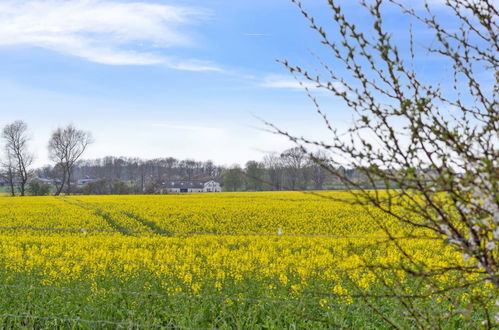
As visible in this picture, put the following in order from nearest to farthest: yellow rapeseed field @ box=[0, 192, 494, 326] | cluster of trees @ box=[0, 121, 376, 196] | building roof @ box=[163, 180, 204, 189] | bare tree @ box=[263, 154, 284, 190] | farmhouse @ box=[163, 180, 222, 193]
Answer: bare tree @ box=[263, 154, 284, 190], yellow rapeseed field @ box=[0, 192, 494, 326], cluster of trees @ box=[0, 121, 376, 196], building roof @ box=[163, 180, 204, 189], farmhouse @ box=[163, 180, 222, 193]

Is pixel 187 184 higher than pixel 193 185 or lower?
higher

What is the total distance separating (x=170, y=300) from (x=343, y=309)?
1928 millimetres

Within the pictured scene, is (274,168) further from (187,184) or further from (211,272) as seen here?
(187,184)

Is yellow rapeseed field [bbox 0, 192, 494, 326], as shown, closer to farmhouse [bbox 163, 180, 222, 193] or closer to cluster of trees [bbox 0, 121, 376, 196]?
cluster of trees [bbox 0, 121, 376, 196]

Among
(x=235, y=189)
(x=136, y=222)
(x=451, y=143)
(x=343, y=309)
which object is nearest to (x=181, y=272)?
(x=343, y=309)

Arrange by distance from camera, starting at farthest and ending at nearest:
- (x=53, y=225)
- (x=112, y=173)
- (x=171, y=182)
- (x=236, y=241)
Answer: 1. (x=171, y=182)
2. (x=112, y=173)
3. (x=53, y=225)
4. (x=236, y=241)

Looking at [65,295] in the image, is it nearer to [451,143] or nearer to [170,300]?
[170,300]

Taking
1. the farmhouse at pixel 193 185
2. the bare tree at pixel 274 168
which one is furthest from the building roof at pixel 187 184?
the bare tree at pixel 274 168

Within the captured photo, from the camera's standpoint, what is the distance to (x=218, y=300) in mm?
5254

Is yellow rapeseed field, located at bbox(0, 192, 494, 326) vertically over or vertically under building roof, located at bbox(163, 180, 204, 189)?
under

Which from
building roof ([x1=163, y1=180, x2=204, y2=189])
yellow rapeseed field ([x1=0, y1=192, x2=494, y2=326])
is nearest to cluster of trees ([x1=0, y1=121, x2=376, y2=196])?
building roof ([x1=163, y1=180, x2=204, y2=189])

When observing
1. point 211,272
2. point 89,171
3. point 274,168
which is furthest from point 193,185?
point 274,168

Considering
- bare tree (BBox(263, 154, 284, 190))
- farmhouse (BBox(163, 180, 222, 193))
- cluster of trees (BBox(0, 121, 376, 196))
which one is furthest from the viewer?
farmhouse (BBox(163, 180, 222, 193))

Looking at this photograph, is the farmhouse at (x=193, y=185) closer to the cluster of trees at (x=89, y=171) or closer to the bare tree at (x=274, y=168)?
the cluster of trees at (x=89, y=171)
